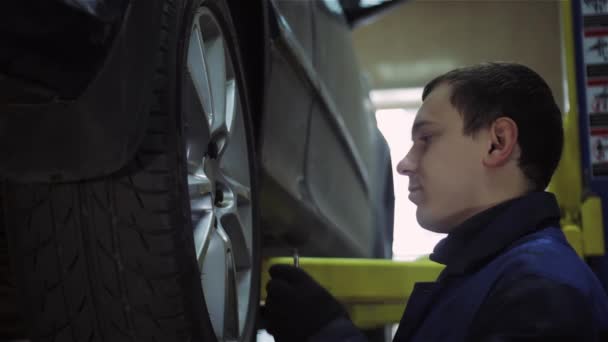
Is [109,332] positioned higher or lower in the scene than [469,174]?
lower

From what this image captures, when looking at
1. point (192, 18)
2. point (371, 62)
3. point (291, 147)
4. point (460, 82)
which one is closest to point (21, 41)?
point (192, 18)

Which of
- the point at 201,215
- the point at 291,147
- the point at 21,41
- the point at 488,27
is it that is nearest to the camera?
the point at 21,41

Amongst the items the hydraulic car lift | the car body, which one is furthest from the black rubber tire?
the hydraulic car lift

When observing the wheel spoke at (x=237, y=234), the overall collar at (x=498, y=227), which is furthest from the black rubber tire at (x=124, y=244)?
the overall collar at (x=498, y=227)

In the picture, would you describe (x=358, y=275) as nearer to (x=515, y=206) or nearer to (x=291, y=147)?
(x=291, y=147)

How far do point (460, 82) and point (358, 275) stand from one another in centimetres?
102

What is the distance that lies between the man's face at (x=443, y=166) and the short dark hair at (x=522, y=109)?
20 mm

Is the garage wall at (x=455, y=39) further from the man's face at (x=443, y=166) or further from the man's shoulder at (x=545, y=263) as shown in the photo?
the man's shoulder at (x=545, y=263)

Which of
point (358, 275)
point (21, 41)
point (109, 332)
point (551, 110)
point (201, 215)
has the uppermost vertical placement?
point (21, 41)

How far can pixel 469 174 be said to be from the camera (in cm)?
117

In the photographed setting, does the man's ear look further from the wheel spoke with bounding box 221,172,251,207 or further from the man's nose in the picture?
the wheel spoke with bounding box 221,172,251,207

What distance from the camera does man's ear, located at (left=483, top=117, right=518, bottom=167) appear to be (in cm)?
Result: 115

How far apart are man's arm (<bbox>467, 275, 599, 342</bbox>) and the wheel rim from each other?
1.55ft

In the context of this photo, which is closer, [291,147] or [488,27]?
[291,147]
